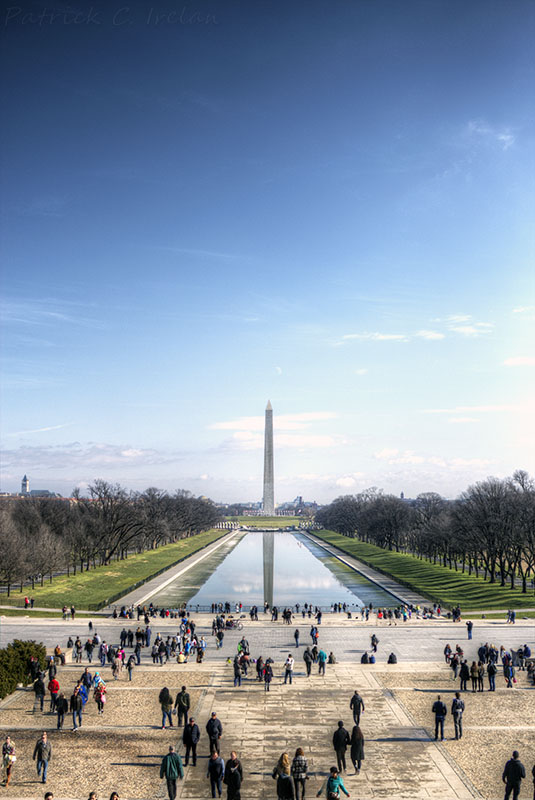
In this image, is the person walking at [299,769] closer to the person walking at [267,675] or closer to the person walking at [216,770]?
the person walking at [216,770]

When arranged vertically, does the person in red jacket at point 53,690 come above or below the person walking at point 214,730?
below

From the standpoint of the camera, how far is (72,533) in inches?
3216

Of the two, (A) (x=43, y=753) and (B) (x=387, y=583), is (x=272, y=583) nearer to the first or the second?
(B) (x=387, y=583)

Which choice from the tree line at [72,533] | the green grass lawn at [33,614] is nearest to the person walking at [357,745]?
the green grass lawn at [33,614]

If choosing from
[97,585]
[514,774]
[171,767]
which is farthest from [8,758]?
[97,585]

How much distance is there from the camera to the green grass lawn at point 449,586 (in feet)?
184

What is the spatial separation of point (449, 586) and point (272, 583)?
21780 millimetres

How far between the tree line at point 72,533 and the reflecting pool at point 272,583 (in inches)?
510

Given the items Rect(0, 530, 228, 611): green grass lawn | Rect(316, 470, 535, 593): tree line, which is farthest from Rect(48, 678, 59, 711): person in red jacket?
Rect(316, 470, 535, 593): tree line

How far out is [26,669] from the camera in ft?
93.4

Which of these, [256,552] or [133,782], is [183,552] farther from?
[133,782]

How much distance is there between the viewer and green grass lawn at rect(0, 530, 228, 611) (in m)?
56.4

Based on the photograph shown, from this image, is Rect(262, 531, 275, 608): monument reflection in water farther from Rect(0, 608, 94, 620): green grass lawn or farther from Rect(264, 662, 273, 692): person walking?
Rect(264, 662, 273, 692): person walking

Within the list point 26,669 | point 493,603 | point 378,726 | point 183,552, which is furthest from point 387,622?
point 183,552
